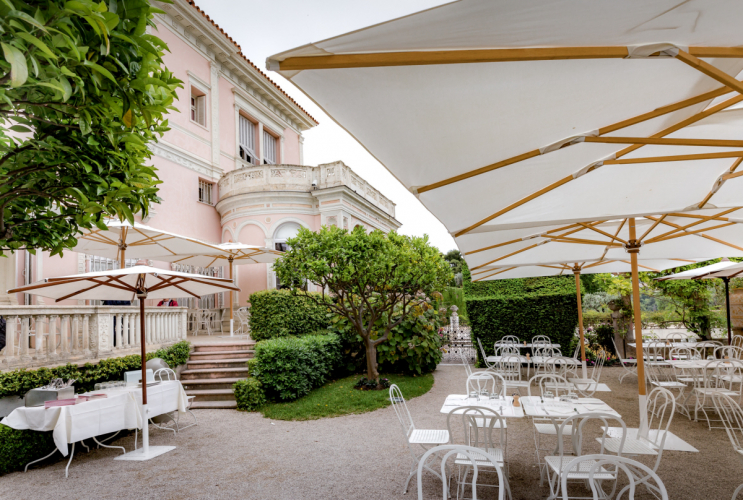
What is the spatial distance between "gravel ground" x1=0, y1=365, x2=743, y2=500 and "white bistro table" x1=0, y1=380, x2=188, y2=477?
0.47 meters

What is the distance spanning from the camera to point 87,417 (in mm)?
6109

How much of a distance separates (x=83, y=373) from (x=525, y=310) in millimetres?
10230

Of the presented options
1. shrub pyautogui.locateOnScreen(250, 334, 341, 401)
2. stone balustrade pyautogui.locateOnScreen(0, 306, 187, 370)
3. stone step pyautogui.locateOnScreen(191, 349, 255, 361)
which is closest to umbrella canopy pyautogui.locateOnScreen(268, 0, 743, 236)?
shrub pyautogui.locateOnScreen(250, 334, 341, 401)

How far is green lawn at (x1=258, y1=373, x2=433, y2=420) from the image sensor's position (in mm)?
8547

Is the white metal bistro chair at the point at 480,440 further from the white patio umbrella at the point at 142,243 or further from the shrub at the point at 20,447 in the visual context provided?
the white patio umbrella at the point at 142,243

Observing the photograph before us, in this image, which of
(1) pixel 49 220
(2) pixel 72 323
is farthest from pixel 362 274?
(1) pixel 49 220

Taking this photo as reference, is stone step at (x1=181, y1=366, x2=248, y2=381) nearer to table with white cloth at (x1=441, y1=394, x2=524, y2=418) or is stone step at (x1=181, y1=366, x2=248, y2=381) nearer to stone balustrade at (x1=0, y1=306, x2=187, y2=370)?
stone balustrade at (x1=0, y1=306, x2=187, y2=370)

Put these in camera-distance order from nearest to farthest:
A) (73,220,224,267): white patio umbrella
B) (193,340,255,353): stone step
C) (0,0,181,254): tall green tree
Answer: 1. (0,0,181,254): tall green tree
2. (73,220,224,267): white patio umbrella
3. (193,340,255,353): stone step

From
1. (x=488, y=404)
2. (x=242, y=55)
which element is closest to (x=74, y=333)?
(x=488, y=404)

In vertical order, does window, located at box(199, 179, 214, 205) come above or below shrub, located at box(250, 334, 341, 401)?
above

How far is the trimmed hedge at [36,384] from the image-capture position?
5.95m

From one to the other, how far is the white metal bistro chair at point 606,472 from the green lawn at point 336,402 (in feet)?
16.8

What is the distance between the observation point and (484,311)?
12.6 m

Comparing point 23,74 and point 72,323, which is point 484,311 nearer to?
point 72,323
